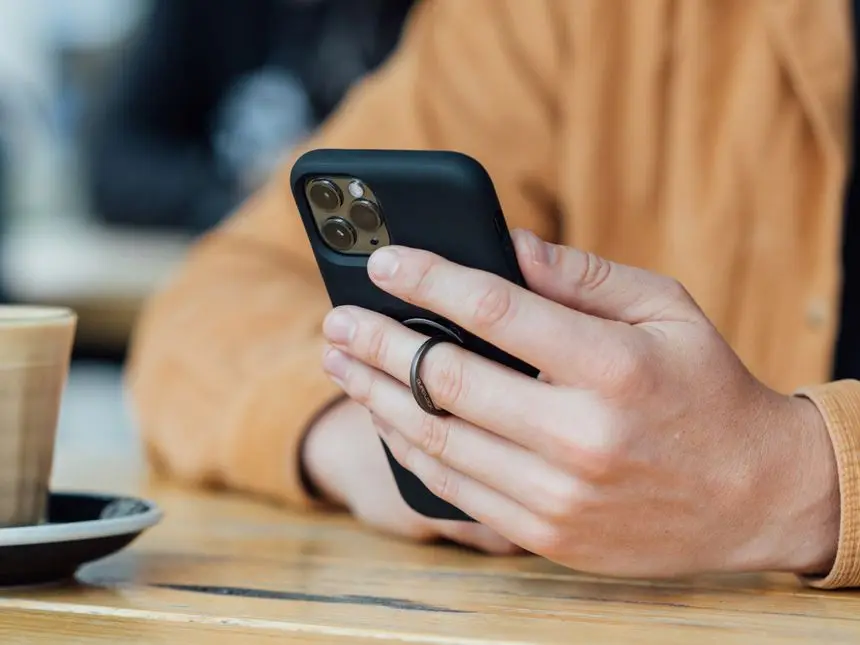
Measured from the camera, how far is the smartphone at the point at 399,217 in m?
0.52

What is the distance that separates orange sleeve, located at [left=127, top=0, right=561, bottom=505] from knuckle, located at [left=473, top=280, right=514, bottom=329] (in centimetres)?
38

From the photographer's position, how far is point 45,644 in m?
0.49

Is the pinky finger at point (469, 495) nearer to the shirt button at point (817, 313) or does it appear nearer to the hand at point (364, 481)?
the hand at point (364, 481)

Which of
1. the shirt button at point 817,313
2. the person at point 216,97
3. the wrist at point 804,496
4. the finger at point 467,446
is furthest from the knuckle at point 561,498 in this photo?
the person at point 216,97

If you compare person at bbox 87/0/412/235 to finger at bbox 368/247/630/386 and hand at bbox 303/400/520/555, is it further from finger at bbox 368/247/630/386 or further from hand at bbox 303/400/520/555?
finger at bbox 368/247/630/386

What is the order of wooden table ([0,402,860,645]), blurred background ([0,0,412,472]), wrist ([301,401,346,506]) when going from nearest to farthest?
1. wooden table ([0,402,860,645])
2. wrist ([301,401,346,506])
3. blurred background ([0,0,412,472])

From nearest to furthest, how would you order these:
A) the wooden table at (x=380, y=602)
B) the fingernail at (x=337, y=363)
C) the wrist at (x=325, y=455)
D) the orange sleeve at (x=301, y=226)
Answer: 1. the wooden table at (x=380, y=602)
2. the fingernail at (x=337, y=363)
3. the wrist at (x=325, y=455)
4. the orange sleeve at (x=301, y=226)

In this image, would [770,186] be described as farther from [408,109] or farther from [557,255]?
[557,255]

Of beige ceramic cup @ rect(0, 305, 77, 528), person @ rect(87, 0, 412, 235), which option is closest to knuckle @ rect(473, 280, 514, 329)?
beige ceramic cup @ rect(0, 305, 77, 528)

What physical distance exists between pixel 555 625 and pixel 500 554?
0.53 ft

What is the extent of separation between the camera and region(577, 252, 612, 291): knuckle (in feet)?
1.82

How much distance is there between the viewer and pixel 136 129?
350 cm

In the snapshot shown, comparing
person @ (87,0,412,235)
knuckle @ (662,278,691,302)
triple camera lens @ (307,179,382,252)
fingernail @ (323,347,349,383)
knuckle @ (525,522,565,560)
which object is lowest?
knuckle @ (525,522,565,560)

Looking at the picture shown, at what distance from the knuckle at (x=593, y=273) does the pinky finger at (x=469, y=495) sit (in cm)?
11
